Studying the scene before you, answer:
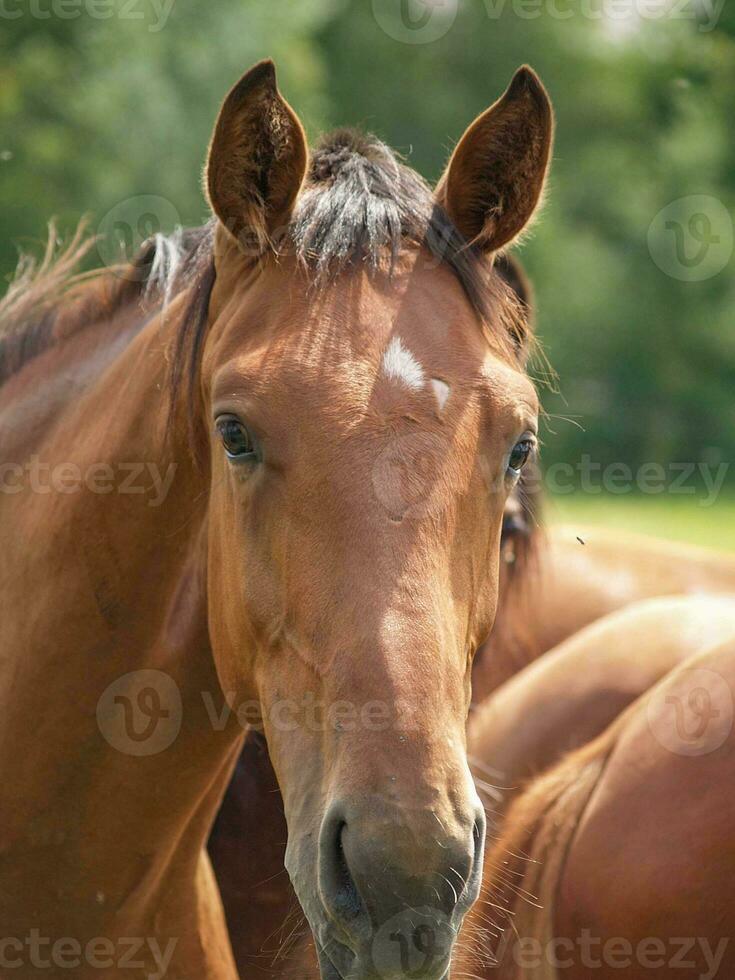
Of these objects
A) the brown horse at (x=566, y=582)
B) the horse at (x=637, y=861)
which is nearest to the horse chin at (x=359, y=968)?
→ the horse at (x=637, y=861)

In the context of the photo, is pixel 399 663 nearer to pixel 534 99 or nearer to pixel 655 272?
pixel 534 99

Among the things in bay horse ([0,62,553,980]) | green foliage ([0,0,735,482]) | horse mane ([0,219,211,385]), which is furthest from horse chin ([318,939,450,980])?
green foliage ([0,0,735,482])

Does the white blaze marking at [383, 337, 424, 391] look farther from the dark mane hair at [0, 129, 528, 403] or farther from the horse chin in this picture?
the horse chin

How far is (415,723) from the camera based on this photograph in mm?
1840

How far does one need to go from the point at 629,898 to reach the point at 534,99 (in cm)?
180

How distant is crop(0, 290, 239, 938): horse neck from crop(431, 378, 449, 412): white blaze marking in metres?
0.64

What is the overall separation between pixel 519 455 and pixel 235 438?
1.84ft

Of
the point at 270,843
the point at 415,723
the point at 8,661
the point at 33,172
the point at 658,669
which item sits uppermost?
the point at 33,172

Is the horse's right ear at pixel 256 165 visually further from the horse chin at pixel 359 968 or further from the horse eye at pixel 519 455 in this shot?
the horse chin at pixel 359 968

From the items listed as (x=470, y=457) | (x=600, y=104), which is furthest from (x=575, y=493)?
(x=600, y=104)

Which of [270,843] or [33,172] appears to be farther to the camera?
[33,172]

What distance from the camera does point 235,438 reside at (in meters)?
2.16

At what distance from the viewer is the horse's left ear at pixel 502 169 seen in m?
2.44

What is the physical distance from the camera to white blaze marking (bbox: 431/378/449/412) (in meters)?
2.11
